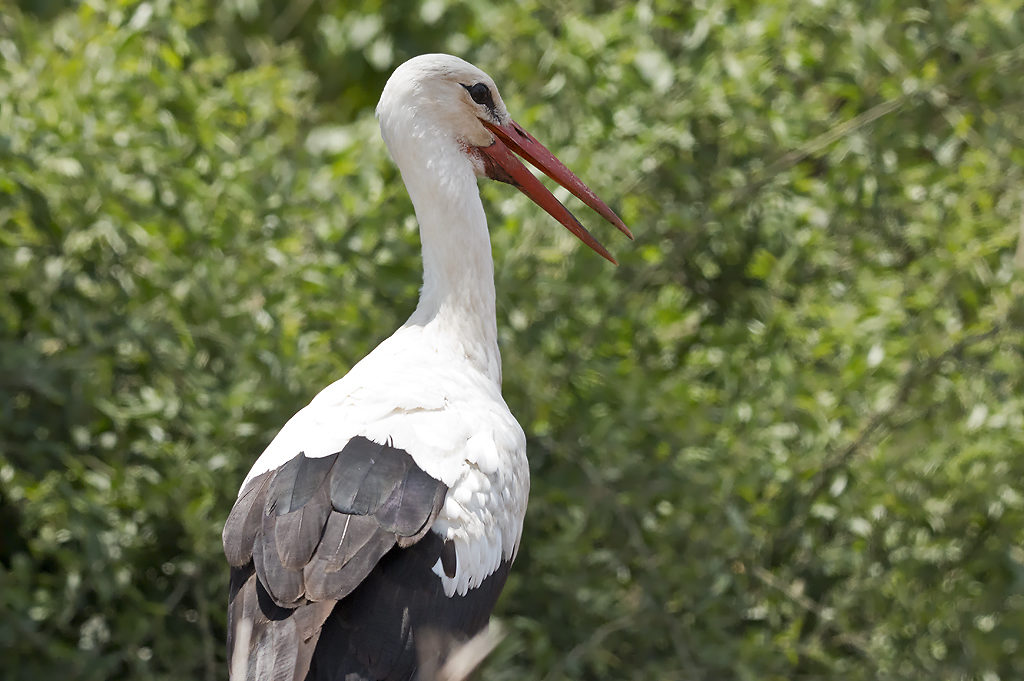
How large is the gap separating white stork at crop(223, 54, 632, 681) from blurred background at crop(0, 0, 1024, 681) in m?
0.58

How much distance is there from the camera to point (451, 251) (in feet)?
9.66

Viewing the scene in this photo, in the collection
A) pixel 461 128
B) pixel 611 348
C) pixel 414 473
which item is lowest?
pixel 611 348

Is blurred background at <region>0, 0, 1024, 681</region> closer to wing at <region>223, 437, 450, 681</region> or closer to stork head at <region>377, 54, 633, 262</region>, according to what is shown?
stork head at <region>377, 54, 633, 262</region>

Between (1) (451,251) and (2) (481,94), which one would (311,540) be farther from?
(2) (481,94)

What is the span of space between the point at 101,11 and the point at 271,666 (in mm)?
2491

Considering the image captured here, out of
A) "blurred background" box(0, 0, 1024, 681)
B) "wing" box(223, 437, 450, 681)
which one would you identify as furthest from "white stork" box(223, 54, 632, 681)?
"blurred background" box(0, 0, 1024, 681)

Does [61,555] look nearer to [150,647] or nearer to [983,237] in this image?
[150,647]

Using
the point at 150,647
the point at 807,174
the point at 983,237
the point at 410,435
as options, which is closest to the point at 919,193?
the point at 983,237

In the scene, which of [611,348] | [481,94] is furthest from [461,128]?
[611,348]

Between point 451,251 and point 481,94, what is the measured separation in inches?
14.4

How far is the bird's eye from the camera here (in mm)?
2953

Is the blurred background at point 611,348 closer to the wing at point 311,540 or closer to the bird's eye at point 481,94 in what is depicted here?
the bird's eye at point 481,94

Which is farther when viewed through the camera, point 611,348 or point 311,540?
point 611,348

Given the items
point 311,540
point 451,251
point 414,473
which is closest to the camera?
point 311,540
